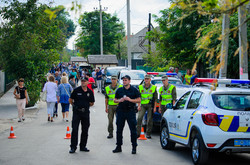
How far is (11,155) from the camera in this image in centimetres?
1002

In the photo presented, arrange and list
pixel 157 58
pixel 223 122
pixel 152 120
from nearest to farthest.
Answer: pixel 223 122, pixel 152 120, pixel 157 58

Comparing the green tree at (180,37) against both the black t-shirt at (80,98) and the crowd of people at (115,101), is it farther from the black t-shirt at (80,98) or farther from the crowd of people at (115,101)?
the black t-shirt at (80,98)

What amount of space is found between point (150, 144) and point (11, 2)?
14604mm

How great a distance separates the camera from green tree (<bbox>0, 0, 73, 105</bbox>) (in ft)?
73.1

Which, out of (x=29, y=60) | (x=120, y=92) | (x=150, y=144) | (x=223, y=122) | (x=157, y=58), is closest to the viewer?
(x=223, y=122)

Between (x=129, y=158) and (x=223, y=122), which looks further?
(x=129, y=158)

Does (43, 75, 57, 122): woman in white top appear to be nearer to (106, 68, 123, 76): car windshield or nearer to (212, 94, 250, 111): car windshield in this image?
(212, 94, 250, 111): car windshield

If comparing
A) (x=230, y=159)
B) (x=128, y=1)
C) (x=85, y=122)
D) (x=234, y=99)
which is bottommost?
(x=230, y=159)

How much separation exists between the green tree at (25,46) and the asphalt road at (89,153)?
8.42 m

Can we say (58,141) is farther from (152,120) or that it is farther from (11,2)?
(11,2)

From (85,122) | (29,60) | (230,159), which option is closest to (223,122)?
(230,159)

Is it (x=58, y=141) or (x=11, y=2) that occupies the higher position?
(x=11, y=2)

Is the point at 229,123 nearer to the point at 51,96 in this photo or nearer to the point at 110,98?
the point at 110,98

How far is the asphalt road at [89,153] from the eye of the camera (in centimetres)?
938
